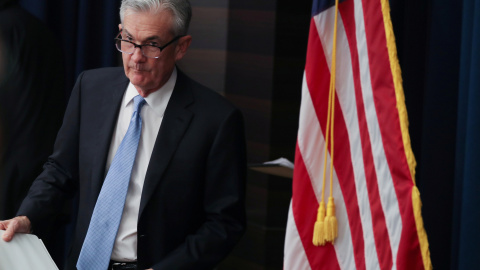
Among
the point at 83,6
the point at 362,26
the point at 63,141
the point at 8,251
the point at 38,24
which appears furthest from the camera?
the point at 83,6

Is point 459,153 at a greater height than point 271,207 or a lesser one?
greater

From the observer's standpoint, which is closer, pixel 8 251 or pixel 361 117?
pixel 8 251

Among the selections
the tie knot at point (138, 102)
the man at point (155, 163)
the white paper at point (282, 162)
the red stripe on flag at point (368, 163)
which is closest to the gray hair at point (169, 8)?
the man at point (155, 163)

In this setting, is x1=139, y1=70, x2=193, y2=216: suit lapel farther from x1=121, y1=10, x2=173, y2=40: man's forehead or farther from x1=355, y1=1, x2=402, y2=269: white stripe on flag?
x1=355, y1=1, x2=402, y2=269: white stripe on flag

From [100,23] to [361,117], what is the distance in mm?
2225

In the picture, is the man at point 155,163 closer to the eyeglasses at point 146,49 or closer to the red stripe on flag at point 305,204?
the eyeglasses at point 146,49

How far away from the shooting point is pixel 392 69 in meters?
2.45

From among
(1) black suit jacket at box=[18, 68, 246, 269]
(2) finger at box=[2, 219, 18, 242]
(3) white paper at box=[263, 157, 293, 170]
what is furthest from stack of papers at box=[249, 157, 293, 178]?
(2) finger at box=[2, 219, 18, 242]

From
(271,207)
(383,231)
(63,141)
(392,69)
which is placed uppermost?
(392,69)

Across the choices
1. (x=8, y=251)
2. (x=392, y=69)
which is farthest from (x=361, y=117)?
(x=8, y=251)

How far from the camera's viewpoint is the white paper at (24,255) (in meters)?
2.30

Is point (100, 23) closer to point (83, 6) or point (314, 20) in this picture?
point (83, 6)

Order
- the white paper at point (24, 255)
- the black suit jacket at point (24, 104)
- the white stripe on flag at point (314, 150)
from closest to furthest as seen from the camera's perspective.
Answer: the white paper at point (24, 255) → the white stripe on flag at point (314, 150) → the black suit jacket at point (24, 104)

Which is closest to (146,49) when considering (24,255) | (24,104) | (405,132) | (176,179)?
(176,179)
